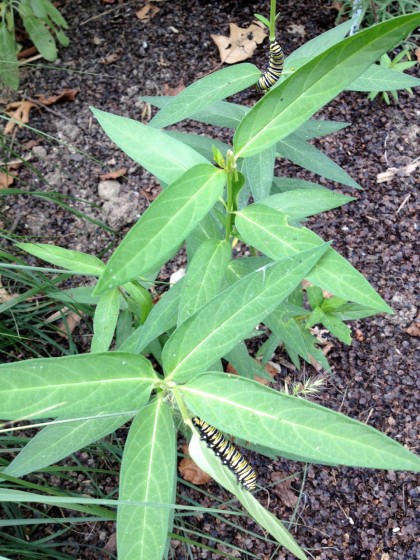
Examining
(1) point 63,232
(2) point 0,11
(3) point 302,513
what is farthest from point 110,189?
(3) point 302,513

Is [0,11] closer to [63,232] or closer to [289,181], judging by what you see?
[63,232]

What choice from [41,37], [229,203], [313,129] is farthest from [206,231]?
[41,37]

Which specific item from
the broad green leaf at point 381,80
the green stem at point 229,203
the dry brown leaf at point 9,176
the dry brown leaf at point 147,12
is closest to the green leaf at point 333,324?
the green stem at point 229,203

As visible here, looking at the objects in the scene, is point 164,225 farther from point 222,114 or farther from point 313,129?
point 313,129

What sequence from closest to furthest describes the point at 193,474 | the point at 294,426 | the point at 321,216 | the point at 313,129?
the point at 294,426 → the point at 313,129 → the point at 193,474 → the point at 321,216

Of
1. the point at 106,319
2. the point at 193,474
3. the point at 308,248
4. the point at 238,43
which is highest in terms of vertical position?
the point at 308,248

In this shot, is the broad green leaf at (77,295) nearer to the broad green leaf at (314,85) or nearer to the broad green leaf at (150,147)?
the broad green leaf at (150,147)
